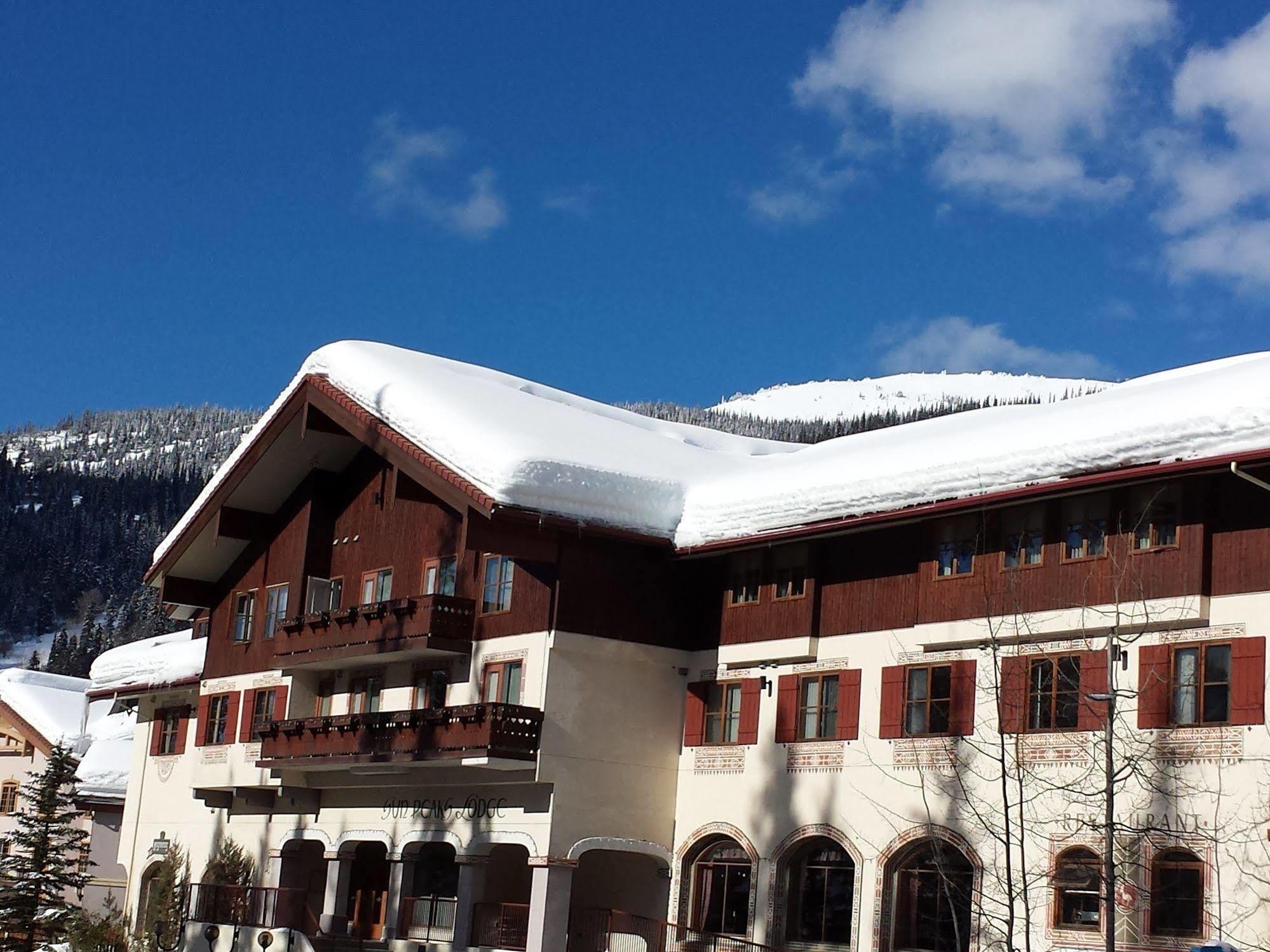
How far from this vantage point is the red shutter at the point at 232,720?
44.4 meters

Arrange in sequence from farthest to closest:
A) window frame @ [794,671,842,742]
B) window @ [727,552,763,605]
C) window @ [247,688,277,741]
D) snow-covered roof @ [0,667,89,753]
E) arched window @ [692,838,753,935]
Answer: snow-covered roof @ [0,667,89,753] < window @ [247,688,277,741] < window @ [727,552,763,605] < arched window @ [692,838,753,935] < window frame @ [794,671,842,742]

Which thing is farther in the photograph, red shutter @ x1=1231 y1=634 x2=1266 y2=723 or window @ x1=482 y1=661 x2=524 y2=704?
window @ x1=482 y1=661 x2=524 y2=704

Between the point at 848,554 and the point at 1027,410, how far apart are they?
4.29m

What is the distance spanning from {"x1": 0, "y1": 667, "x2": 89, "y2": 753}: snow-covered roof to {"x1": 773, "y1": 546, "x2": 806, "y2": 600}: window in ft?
112

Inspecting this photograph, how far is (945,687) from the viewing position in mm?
30000

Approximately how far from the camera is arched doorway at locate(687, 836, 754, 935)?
1296 inches

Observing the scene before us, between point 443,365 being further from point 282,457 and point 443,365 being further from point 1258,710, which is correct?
point 1258,710

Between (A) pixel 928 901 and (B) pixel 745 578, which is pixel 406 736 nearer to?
(B) pixel 745 578

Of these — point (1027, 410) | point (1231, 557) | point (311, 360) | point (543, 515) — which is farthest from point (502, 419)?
point (1231, 557)

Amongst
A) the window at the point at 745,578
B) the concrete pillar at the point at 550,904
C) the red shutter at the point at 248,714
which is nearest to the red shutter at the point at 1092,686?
the window at the point at 745,578

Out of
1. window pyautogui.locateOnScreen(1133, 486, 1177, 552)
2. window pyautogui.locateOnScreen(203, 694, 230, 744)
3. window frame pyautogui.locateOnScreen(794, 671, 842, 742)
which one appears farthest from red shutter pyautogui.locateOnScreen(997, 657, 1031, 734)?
window pyautogui.locateOnScreen(203, 694, 230, 744)

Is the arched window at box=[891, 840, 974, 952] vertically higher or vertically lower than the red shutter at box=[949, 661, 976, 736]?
lower

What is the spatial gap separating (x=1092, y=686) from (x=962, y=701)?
291 cm

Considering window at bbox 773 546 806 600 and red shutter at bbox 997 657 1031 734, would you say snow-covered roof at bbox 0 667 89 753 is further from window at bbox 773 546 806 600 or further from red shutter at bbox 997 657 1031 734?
red shutter at bbox 997 657 1031 734
